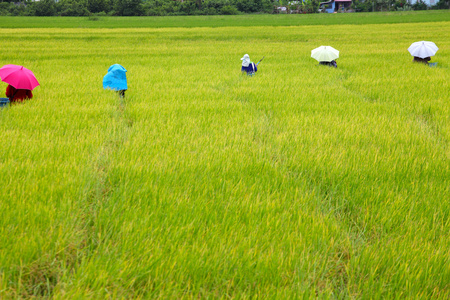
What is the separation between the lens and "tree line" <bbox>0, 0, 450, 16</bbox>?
124 ft

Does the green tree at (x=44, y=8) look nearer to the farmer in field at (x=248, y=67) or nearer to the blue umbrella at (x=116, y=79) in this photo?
the farmer in field at (x=248, y=67)

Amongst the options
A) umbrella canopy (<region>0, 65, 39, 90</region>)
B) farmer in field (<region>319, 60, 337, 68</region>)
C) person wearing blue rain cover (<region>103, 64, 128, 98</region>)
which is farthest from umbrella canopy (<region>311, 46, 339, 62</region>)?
umbrella canopy (<region>0, 65, 39, 90</region>)

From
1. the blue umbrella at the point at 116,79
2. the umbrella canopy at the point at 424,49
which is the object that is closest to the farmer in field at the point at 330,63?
the umbrella canopy at the point at 424,49

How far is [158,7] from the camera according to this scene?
1607 inches

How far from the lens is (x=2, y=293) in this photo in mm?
997

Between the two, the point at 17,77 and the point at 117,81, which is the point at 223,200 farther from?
the point at 117,81

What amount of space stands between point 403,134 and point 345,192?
1.38 metres

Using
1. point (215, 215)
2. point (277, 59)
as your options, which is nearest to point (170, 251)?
point (215, 215)

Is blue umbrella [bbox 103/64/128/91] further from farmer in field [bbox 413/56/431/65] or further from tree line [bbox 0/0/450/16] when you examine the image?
tree line [bbox 0/0/450/16]

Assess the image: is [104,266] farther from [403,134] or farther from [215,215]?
[403,134]

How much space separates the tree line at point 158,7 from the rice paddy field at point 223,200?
3725 centimetres

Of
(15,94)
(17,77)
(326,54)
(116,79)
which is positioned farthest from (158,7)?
(17,77)

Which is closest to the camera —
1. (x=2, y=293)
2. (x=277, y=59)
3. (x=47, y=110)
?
(x=2, y=293)

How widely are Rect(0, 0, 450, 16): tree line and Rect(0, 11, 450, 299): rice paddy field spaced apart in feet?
122
